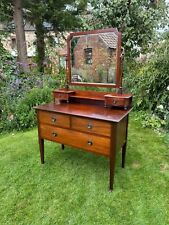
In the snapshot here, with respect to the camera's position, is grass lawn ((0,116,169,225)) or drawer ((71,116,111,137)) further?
drawer ((71,116,111,137))

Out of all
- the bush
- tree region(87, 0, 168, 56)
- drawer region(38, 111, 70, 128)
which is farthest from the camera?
tree region(87, 0, 168, 56)

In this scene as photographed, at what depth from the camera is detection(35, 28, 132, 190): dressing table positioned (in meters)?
1.93

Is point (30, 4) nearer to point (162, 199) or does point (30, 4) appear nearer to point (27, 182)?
point (27, 182)

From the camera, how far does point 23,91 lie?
4.00 metres

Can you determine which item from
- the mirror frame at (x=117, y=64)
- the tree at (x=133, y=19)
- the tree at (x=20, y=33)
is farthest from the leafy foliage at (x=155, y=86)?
the tree at (x=20, y=33)

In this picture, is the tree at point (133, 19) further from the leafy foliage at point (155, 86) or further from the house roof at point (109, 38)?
the house roof at point (109, 38)

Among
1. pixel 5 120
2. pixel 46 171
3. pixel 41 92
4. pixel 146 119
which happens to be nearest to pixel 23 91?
pixel 41 92

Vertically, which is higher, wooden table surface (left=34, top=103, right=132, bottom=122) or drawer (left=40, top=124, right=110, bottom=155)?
wooden table surface (left=34, top=103, right=132, bottom=122)

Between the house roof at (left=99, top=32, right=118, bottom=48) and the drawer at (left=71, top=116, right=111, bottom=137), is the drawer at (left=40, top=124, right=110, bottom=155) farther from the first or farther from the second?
the house roof at (left=99, top=32, right=118, bottom=48)

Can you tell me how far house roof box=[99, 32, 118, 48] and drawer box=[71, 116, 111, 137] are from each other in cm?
88

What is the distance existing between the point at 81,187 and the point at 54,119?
0.75 metres

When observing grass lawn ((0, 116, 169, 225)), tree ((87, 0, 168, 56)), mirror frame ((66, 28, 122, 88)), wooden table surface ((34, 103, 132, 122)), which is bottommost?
grass lawn ((0, 116, 169, 225))

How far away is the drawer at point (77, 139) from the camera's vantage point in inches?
76.4

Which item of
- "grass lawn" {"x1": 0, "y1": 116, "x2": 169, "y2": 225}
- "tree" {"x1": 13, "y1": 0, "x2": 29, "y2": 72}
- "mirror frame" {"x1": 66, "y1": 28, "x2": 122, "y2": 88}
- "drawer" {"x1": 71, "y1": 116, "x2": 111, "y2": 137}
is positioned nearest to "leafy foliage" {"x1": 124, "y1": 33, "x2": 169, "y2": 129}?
"grass lawn" {"x1": 0, "y1": 116, "x2": 169, "y2": 225}
